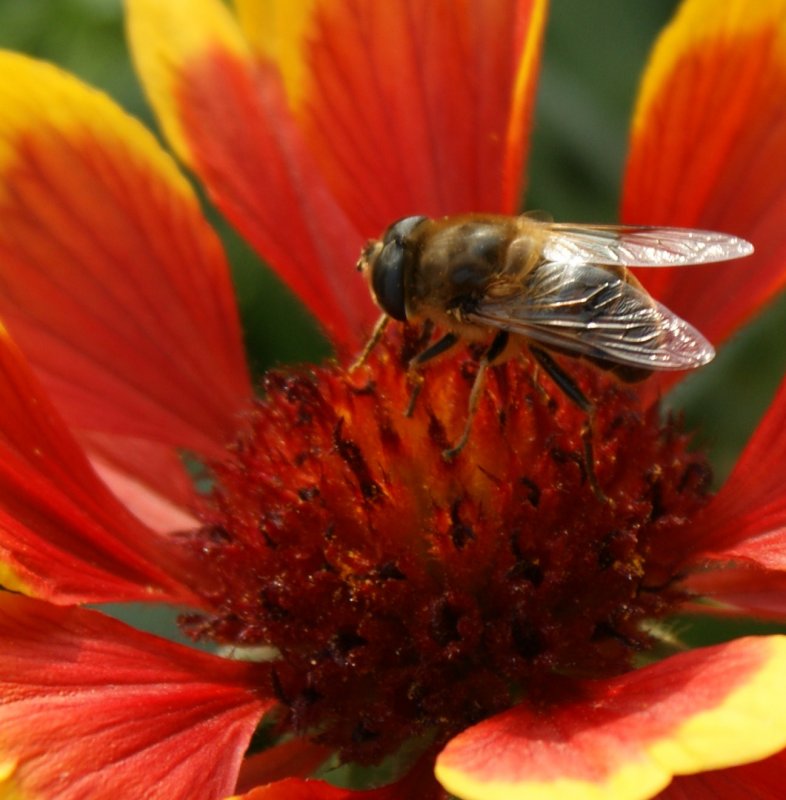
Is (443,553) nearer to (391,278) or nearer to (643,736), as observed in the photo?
(391,278)

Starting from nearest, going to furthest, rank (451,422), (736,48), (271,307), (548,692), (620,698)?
1. (620,698)
2. (548,692)
3. (451,422)
4. (736,48)
5. (271,307)

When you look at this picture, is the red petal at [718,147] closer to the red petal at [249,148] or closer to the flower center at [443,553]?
the flower center at [443,553]

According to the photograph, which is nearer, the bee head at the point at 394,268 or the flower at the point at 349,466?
the flower at the point at 349,466

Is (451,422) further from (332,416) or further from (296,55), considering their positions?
(296,55)

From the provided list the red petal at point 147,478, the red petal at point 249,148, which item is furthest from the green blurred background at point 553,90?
the red petal at point 147,478

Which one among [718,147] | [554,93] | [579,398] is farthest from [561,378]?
[554,93]

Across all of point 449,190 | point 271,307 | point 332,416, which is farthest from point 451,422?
point 271,307
